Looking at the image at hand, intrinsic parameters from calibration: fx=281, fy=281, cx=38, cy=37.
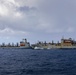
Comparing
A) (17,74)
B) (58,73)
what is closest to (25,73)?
(17,74)

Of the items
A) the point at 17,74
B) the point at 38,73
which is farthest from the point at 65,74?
the point at 17,74

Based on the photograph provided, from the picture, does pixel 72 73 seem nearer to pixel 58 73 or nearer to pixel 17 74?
pixel 58 73

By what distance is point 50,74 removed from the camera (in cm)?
4934

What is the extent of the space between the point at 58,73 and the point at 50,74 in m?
2.02

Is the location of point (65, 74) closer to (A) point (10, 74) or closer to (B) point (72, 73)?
(B) point (72, 73)

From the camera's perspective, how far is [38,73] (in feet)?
167

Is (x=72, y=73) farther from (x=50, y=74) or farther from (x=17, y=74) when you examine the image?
(x=17, y=74)

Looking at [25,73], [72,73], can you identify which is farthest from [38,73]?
[72,73]

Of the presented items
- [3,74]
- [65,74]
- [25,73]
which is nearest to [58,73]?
[65,74]

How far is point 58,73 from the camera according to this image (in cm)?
5069

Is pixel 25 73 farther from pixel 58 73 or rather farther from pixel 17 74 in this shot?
pixel 58 73

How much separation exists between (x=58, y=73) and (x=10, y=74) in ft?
28.3

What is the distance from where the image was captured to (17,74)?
1955 inches

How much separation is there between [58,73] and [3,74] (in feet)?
32.3
